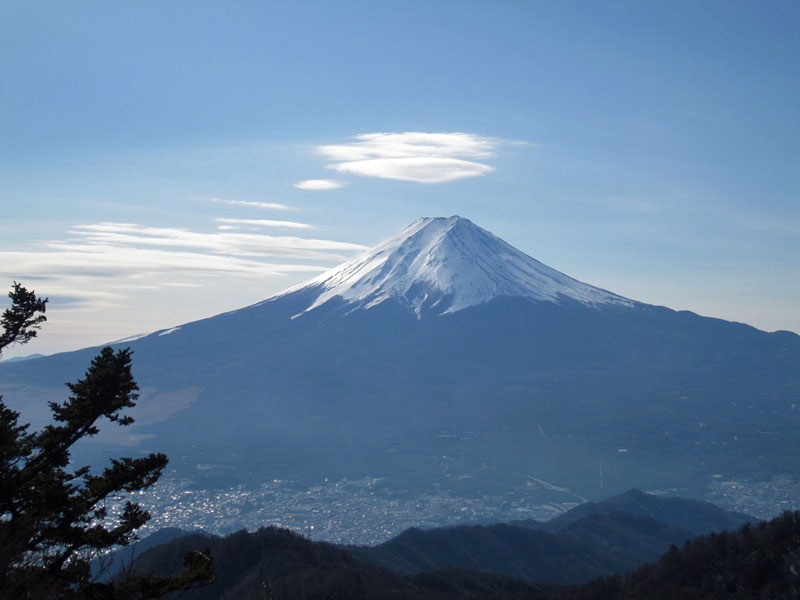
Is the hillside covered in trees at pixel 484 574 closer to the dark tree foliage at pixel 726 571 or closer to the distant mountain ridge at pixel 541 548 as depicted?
the dark tree foliage at pixel 726 571

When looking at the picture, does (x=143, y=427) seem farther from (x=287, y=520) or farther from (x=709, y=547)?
(x=709, y=547)

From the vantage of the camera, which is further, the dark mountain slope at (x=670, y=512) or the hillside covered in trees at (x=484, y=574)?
the dark mountain slope at (x=670, y=512)

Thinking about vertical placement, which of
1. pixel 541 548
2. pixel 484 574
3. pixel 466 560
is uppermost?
pixel 484 574

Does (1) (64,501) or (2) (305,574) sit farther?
(2) (305,574)

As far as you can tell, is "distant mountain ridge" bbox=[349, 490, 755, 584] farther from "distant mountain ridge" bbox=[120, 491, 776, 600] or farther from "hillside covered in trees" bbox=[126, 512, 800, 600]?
"hillside covered in trees" bbox=[126, 512, 800, 600]

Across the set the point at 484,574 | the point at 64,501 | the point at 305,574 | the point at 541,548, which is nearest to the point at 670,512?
the point at 541,548

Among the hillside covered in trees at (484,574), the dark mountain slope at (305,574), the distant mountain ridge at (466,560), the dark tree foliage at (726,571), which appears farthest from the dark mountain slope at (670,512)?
the dark tree foliage at (726,571)

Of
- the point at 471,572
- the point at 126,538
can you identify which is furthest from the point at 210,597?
the point at 126,538

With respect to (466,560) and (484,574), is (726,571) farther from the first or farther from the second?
(466,560)

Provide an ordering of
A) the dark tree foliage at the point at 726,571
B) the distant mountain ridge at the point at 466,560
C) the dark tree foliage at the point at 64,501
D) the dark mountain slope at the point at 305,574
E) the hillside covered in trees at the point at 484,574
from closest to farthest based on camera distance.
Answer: the dark tree foliage at the point at 64,501 < the dark tree foliage at the point at 726,571 < the hillside covered in trees at the point at 484,574 < the distant mountain ridge at the point at 466,560 < the dark mountain slope at the point at 305,574
